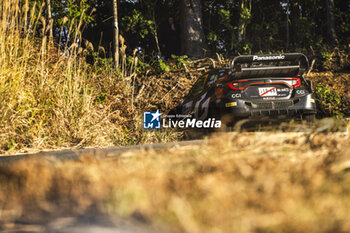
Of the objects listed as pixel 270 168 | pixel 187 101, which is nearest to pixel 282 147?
pixel 270 168

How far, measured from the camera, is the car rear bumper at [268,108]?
21.0 ft

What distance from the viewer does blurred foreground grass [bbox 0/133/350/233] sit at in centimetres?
164

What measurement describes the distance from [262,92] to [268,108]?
0.94 ft

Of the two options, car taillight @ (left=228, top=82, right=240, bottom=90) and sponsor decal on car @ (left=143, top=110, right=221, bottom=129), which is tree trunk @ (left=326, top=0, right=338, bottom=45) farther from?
car taillight @ (left=228, top=82, right=240, bottom=90)

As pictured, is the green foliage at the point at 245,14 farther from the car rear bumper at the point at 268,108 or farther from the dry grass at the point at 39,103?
the dry grass at the point at 39,103

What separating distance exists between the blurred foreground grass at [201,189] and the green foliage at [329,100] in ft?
31.9

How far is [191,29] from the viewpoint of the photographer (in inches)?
724

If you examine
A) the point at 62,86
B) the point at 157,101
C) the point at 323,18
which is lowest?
the point at 157,101

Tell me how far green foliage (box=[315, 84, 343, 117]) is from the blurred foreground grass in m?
9.74

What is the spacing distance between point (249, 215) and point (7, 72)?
4.50 m

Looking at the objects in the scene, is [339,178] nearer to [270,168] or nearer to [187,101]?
[270,168]

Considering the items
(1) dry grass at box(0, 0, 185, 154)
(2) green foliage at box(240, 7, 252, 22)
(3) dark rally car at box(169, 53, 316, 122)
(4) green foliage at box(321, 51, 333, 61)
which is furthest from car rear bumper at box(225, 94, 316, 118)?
(2) green foliage at box(240, 7, 252, 22)

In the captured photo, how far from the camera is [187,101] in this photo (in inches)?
327

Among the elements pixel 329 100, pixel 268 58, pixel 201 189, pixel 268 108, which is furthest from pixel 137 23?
pixel 201 189
